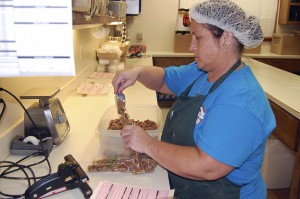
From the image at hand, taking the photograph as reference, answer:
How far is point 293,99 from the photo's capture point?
2.05m

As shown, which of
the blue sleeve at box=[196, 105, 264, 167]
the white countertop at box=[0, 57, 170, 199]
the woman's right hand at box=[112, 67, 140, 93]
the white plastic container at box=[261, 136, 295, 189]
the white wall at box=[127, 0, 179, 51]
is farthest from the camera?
the white wall at box=[127, 0, 179, 51]

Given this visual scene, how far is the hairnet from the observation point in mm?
1025

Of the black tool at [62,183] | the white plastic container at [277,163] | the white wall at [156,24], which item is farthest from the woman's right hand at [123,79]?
the white wall at [156,24]

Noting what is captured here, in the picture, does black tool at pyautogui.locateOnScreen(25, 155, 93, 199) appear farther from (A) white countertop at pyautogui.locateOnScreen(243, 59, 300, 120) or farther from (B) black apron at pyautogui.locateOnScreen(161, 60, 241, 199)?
(A) white countertop at pyautogui.locateOnScreen(243, 59, 300, 120)

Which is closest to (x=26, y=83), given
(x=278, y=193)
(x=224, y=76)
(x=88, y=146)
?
(x=88, y=146)

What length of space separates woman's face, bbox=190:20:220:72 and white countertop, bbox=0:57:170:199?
433mm

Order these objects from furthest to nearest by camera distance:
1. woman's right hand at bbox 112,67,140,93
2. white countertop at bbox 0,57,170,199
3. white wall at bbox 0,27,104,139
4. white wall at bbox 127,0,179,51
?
white wall at bbox 127,0,179,51 → woman's right hand at bbox 112,67,140,93 → white wall at bbox 0,27,104,139 → white countertop at bbox 0,57,170,199

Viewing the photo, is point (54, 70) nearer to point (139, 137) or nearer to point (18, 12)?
point (18, 12)

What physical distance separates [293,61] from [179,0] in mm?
1898

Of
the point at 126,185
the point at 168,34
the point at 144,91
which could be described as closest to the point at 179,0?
the point at 168,34

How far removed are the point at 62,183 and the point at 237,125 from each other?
22.5 inches

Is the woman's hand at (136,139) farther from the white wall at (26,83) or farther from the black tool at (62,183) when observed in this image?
the white wall at (26,83)

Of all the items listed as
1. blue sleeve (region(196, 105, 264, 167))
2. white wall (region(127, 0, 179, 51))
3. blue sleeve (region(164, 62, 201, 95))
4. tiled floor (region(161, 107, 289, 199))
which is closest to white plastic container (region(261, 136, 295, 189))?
tiled floor (region(161, 107, 289, 199))

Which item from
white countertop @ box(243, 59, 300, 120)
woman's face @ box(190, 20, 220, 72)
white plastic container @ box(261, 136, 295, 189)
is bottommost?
white plastic container @ box(261, 136, 295, 189)
